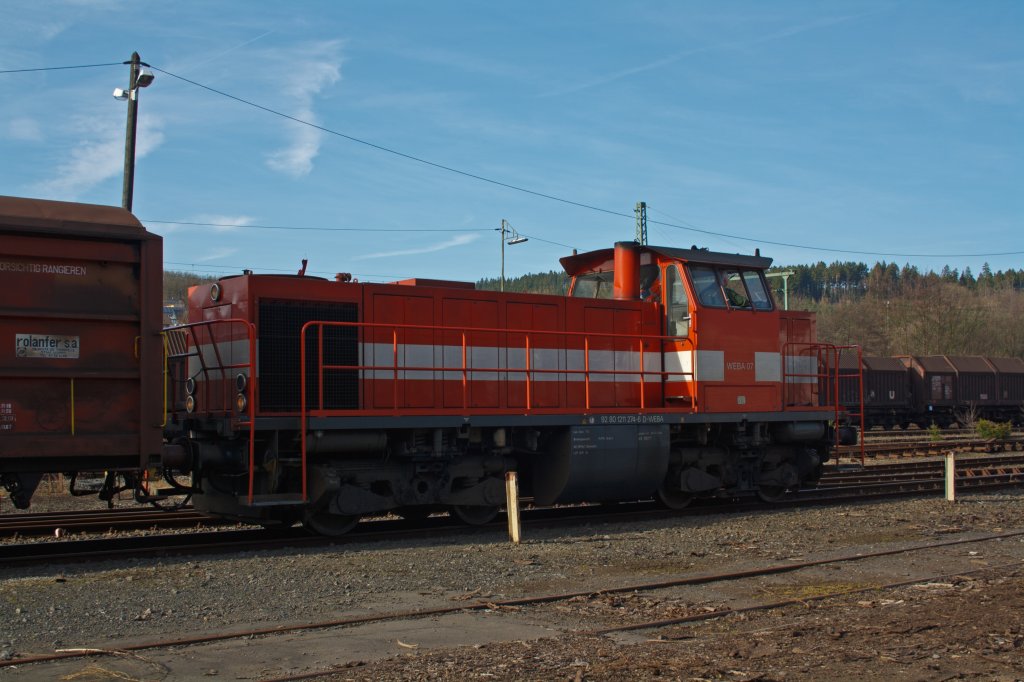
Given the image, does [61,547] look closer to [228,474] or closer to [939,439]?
[228,474]

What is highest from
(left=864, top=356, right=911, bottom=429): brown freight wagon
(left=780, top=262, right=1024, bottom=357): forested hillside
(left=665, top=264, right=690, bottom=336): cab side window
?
(left=780, top=262, right=1024, bottom=357): forested hillside

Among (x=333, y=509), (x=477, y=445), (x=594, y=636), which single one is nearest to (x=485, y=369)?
(x=477, y=445)

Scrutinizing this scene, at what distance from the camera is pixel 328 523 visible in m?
11.5

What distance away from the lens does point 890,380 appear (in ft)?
134

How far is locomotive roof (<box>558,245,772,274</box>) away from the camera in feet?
47.7

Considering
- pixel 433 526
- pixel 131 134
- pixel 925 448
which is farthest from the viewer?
pixel 925 448

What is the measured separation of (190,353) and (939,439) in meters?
28.0

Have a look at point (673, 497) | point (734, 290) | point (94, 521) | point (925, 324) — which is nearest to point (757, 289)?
point (734, 290)

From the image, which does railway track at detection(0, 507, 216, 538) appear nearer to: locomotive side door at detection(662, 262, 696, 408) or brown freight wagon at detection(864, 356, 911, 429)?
locomotive side door at detection(662, 262, 696, 408)

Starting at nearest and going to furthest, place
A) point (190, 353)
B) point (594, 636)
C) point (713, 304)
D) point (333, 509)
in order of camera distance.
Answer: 1. point (594, 636)
2. point (333, 509)
3. point (190, 353)
4. point (713, 304)

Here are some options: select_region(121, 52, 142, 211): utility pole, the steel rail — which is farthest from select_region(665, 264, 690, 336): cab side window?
select_region(121, 52, 142, 211): utility pole

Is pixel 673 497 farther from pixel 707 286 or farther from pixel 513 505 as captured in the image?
pixel 513 505

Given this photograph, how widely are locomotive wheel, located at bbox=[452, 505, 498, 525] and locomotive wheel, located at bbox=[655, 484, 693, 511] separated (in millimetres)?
3043

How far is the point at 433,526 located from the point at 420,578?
3437mm
